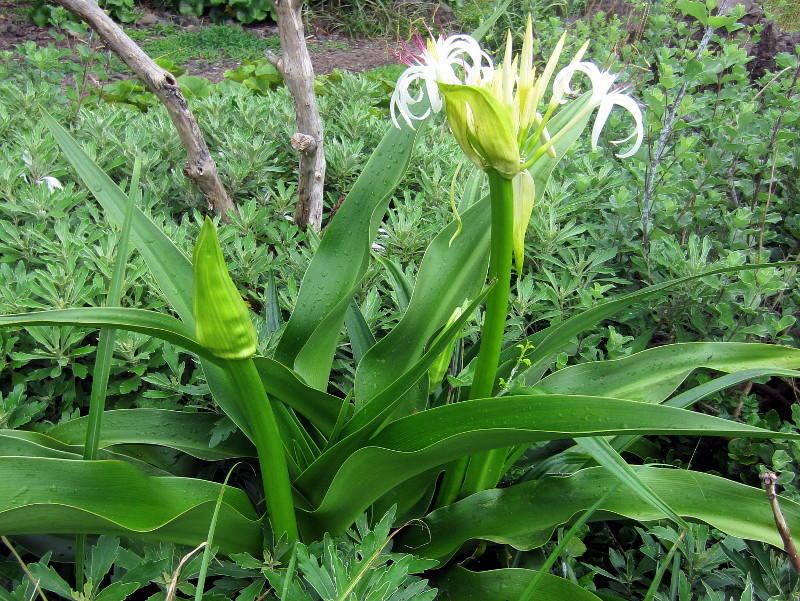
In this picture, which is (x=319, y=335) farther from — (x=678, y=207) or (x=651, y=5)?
(x=651, y=5)

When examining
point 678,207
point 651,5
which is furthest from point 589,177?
point 651,5

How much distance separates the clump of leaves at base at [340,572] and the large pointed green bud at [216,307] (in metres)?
0.32

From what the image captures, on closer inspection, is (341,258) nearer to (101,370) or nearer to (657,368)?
(101,370)

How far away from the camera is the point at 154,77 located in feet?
5.14

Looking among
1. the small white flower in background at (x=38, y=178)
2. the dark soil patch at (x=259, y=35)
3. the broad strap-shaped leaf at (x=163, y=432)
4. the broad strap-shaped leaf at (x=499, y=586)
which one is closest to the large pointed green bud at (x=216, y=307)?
the broad strap-shaped leaf at (x=163, y=432)

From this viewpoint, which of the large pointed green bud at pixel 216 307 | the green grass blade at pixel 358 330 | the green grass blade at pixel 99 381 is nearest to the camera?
the large pointed green bud at pixel 216 307

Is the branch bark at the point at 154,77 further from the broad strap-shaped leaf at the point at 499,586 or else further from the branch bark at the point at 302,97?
the broad strap-shaped leaf at the point at 499,586

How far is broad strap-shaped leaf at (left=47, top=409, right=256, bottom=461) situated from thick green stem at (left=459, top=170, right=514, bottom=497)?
0.48m

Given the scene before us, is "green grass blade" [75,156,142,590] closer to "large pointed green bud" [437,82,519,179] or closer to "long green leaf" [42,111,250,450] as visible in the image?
"long green leaf" [42,111,250,450]

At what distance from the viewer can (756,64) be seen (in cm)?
338

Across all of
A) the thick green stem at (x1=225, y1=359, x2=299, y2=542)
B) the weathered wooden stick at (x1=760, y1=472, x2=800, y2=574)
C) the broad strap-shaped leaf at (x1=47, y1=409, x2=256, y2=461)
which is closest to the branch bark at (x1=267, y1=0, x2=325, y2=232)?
the broad strap-shaped leaf at (x1=47, y1=409, x2=256, y2=461)

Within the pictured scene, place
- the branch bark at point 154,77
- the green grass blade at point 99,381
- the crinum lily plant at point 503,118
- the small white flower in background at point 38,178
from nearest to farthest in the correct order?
the crinum lily plant at point 503,118 → the green grass blade at point 99,381 → the branch bark at point 154,77 → the small white flower in background at point 38,178

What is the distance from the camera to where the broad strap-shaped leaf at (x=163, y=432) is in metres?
1.08

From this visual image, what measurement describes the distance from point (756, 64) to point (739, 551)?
10.7 ft
